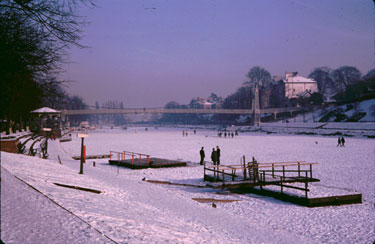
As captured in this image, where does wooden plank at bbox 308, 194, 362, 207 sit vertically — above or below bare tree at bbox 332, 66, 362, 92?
below

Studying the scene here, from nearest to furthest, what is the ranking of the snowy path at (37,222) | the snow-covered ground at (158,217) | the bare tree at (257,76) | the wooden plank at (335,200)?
the snowy path at (37,222), the snow-covered ground at (158,217), the wooden plank at (335,200), the bare tree at (257,76)

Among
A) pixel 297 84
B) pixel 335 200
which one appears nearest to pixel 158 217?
pixel 335 200

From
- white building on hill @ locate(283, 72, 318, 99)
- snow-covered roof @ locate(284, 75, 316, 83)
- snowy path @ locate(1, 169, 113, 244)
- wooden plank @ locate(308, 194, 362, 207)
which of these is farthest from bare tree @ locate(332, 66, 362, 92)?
snowy path @ locate(1, 169, 113, 244)

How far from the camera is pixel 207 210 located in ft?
37.0

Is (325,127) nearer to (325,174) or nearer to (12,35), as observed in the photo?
(325,174)

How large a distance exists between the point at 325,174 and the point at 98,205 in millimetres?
14896

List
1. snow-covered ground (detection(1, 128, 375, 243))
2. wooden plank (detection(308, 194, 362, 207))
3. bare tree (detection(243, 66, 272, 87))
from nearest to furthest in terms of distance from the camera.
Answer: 1. snow-covered ground (detection(1, 128, 375, 243))
2. wooden plank (detection(308, 194, 362, 207))
3. bare tree (detection(243, 66, 272, 87))

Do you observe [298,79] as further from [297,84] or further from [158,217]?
[158,217]

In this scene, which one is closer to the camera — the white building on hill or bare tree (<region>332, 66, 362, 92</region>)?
bare tree (<region>332, 66, 362, 92</region>)

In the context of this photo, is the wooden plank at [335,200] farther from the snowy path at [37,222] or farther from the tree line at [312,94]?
the tree line at [312,94]

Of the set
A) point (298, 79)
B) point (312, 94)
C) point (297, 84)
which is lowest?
point (312, 94)

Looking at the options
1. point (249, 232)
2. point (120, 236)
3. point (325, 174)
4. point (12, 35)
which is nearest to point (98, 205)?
point (120, 236)

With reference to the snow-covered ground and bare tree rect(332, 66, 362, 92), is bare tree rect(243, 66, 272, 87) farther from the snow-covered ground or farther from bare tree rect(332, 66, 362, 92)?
the snow-covered ground

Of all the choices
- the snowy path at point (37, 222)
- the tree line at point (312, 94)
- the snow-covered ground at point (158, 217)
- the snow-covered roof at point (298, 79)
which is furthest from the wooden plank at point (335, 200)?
the snow-covered roof at point (298, 79)
